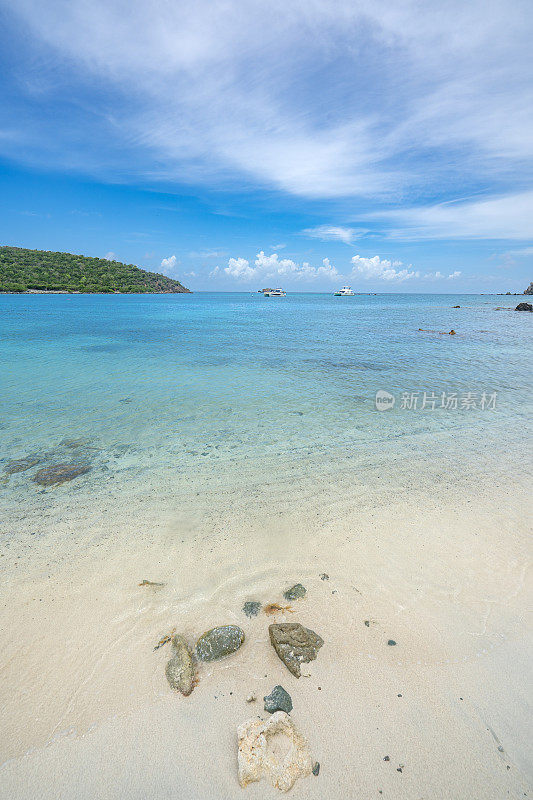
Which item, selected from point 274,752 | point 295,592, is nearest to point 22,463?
point 295,592

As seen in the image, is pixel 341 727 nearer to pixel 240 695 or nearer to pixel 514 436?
pixel 240 695

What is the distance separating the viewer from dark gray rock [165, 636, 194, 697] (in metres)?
4.17

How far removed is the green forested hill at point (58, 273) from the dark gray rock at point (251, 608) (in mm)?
159490

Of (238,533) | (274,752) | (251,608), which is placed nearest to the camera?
(274,752)

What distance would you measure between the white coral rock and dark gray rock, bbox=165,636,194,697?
89 cm

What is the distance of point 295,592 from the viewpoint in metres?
5.61

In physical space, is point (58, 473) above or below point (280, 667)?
below

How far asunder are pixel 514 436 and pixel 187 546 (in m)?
12.0

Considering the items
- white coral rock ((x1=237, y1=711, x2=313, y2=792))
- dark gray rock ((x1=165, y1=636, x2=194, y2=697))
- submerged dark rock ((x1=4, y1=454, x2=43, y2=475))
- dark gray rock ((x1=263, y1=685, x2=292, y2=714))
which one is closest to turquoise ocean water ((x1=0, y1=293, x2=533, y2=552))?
submerged dark rock ((x1=4, y1=454, x2=43, y2=475))

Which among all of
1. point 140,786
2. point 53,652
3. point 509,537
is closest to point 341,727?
point 140,786

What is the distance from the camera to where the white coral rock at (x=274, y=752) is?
131 inches

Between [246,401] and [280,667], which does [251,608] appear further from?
[246,401]

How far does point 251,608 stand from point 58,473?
→ 7.04 m

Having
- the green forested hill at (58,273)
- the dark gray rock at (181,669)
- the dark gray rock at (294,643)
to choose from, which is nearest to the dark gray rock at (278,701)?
the dark gray rock at (294,643)
